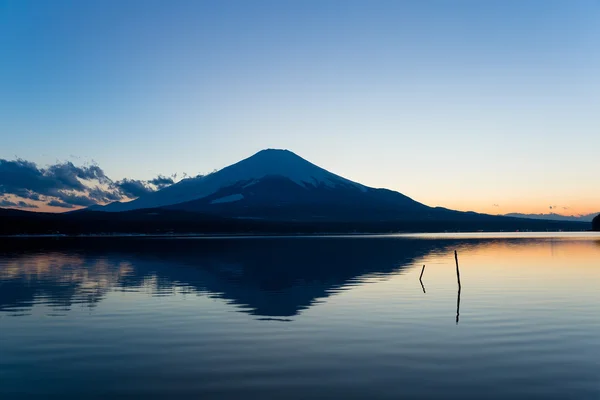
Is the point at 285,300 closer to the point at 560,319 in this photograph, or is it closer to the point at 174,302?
the point at 174,302

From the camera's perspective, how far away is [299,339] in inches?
1117

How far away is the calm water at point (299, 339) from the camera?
65.4 feet

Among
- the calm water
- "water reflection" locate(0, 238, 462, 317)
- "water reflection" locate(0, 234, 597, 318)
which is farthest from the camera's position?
"water reflection" locate(0, 238, 462, 317)

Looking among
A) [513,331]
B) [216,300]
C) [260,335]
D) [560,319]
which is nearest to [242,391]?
[260,335]

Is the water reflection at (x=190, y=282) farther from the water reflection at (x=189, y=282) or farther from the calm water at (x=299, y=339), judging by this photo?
the calm water at (x=299, y=339)

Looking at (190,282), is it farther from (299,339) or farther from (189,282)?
(299,339)

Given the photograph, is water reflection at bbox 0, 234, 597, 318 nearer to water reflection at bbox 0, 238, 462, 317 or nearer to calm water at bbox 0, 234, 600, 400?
water reflection at bbox 0, 238, 462, 317

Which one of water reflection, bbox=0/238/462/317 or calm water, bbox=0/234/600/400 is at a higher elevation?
water reflection, bbox=0/238/462/317

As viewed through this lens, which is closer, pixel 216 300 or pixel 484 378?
pixel 484 378

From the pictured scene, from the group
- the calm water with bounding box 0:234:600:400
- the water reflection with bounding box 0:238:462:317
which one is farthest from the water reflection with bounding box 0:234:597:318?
the calm water with bounding box 0:234:600:400

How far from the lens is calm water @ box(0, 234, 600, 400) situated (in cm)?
1992

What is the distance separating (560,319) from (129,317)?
24.9 m

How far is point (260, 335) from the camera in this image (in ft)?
96.4

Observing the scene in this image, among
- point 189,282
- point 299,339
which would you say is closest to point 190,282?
point 189,282
